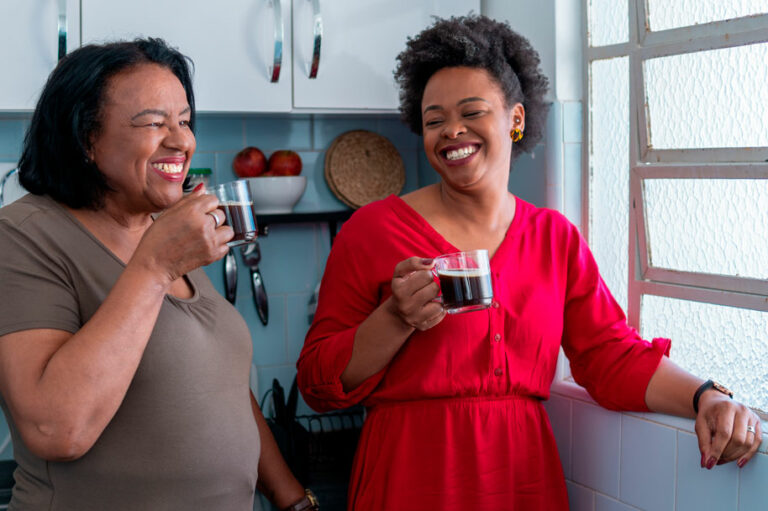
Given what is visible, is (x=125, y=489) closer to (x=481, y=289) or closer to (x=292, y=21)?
(x=481, y=289)

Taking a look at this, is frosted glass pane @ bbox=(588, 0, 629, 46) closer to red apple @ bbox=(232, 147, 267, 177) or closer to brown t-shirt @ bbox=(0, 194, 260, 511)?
red apple @ bbox=(232, 147, 267, 177)

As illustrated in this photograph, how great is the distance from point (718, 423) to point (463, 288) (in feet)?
1.76

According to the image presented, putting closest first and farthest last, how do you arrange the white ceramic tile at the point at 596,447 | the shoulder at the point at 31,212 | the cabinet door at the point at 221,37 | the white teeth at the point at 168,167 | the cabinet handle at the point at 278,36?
the shoulder at the point at 31,212 < the white teeth at the point at 168,167 < the white ceramic tile at the point at 596,447 < the cabinet door at the point at 221,37 < the cabinet handle at the point at 278,36

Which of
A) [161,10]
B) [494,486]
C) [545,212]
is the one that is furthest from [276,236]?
[494,486]

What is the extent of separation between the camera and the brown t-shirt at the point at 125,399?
1.03 meters

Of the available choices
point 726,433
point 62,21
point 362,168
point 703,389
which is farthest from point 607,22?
point 62,21

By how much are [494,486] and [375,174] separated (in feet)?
3.73

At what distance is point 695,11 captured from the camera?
1639 mm

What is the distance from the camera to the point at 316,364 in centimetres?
149

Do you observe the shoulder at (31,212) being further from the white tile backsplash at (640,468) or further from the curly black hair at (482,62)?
the white tile backsplash at (640,468)

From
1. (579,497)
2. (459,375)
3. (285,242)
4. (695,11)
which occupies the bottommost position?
(579,497)

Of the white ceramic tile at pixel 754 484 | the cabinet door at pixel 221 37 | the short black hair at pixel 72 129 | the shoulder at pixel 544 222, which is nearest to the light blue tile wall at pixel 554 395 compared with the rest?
the white ceramic tile at pixel 754 484

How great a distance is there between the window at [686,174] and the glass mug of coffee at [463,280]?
2.12ft

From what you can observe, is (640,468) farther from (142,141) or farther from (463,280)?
(142,141)
